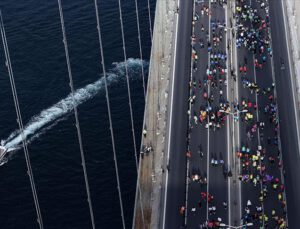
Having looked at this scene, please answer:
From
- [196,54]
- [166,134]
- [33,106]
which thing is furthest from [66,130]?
[196,54]

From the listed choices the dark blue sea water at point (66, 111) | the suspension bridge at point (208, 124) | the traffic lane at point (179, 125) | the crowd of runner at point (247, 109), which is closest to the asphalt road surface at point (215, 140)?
the traffic lane at point (179, 125)

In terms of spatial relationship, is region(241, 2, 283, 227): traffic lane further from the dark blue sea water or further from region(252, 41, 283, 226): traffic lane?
the dark blue sea water

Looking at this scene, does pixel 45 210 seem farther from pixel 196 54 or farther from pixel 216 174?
pixel 196 54

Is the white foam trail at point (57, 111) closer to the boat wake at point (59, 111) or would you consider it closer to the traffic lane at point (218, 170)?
the boat wake at point (59, 111)

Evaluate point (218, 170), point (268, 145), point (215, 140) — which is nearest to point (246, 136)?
point (268, 145)

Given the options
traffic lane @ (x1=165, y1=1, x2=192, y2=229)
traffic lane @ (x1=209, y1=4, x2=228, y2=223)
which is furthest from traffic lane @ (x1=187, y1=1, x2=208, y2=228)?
traffic lane @ (x1=165, y1=1, x2=192, y2=229)

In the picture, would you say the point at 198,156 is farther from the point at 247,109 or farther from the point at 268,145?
the point at 247,109
